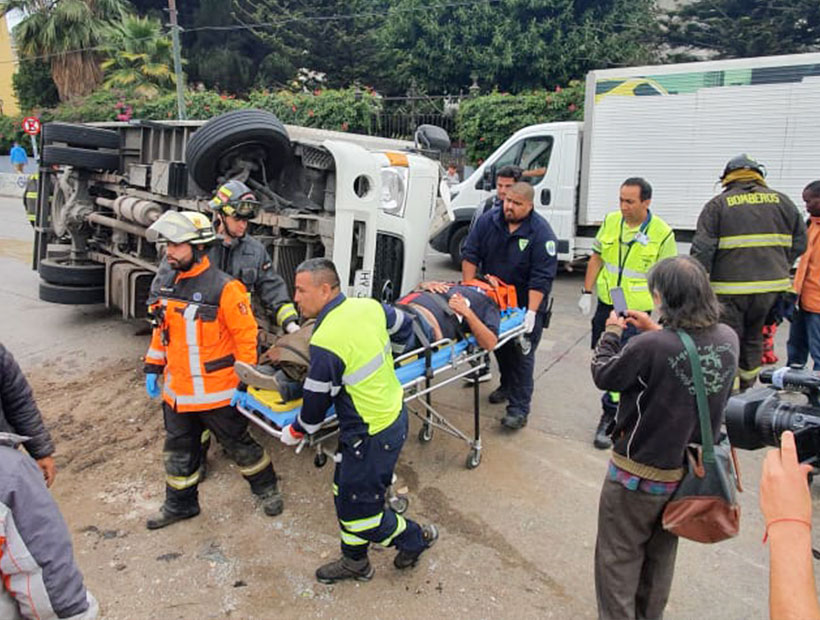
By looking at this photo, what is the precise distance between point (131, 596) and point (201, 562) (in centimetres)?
35

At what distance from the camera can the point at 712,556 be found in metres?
3.16

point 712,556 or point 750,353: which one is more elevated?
point 750,353

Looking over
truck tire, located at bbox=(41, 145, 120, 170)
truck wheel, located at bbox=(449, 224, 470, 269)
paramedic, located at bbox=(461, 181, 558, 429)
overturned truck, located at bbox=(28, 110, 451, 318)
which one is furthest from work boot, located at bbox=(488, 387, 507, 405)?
truck wheel, located at bbox=(449, 224, 470, 269)

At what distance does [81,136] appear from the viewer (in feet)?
21.1

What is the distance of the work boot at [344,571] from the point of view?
292 cm

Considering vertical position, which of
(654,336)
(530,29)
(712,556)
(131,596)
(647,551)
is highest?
(530,29)

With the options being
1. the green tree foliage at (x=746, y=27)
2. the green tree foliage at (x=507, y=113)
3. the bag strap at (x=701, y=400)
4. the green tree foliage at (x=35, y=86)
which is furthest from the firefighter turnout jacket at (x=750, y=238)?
the green tree foliage at (x=35, y=86)

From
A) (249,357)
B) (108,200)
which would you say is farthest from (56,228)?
(249,357)

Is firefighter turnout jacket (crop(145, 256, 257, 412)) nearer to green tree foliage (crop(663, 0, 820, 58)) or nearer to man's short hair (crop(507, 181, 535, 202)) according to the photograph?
man's short hair (crop(507, 181, 535, 202))

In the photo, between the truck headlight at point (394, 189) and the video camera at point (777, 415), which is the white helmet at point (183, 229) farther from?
the video camera at point (777, 415)

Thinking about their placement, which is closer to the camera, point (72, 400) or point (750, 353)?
point (750, 353)

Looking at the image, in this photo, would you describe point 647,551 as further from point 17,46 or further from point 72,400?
point 17,46

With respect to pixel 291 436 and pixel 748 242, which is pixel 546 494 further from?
pixel 748 242

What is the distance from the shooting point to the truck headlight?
5.27 m
